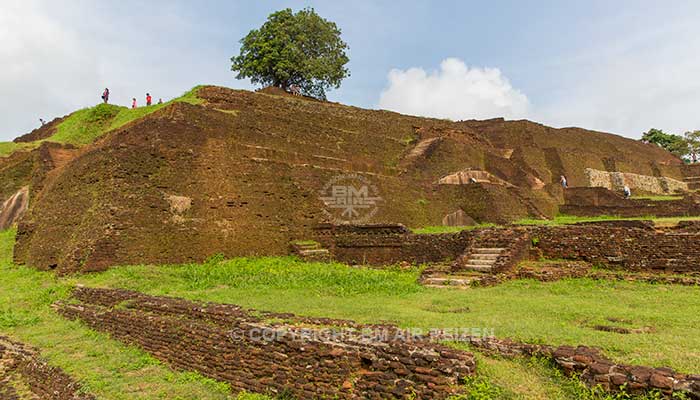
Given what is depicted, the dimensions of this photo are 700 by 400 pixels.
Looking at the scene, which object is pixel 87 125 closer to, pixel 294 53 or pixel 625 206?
pixel 294 53

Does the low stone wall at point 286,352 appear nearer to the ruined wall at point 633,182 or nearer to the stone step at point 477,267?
the stone step at point 477,267

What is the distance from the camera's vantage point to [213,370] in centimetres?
633

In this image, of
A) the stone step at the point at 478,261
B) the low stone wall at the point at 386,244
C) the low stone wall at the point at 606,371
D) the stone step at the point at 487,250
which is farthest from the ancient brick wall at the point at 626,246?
the low stone wall at the point at 606,371

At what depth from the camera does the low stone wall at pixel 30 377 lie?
6.22 meters

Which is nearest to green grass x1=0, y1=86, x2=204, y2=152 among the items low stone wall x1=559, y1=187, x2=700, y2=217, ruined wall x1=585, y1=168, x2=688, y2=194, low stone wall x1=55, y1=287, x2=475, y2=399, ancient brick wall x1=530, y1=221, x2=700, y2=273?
low stone wall x1=55, y1=287, x2=475, y2=399

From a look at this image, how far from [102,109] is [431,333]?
2075cm

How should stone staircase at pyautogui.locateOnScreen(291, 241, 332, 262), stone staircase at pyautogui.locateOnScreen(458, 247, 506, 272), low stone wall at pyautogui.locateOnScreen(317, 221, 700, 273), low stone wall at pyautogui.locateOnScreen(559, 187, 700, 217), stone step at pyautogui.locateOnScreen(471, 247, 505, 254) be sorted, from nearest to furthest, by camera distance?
low stone wall at pyautogui.locateOnScreen(317, 221, 700, 273), stone staircase at pyautogui.locateOnScreen(458, 247, 506, 272), stone step at pyautogui.locateOnScreen(471, 247, 505, 254), stone staircase at pyautogui.locateOnScreen(291, 241, 332, 262), low stone wall at pyautogui.locateOnScreen(559, 187, 700, 217)

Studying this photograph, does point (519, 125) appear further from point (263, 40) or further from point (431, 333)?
point (431, 333)

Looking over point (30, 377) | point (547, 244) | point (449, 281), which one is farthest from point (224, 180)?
point (547, 244)

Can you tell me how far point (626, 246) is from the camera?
9766 mm

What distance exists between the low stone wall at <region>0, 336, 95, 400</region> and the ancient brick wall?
30.7 ft

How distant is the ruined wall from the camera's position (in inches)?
1188

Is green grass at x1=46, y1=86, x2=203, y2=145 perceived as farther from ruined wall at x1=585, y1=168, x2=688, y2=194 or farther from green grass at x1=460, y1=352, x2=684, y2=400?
ruined wall at x1=585, y1=168, x2=688, y2=194

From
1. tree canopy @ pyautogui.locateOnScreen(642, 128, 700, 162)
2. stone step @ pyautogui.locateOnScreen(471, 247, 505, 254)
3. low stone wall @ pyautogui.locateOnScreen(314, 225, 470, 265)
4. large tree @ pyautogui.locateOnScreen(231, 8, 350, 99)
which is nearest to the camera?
stone step @ pyautogui.locateOnScreen(471, 247, 505, 254)
